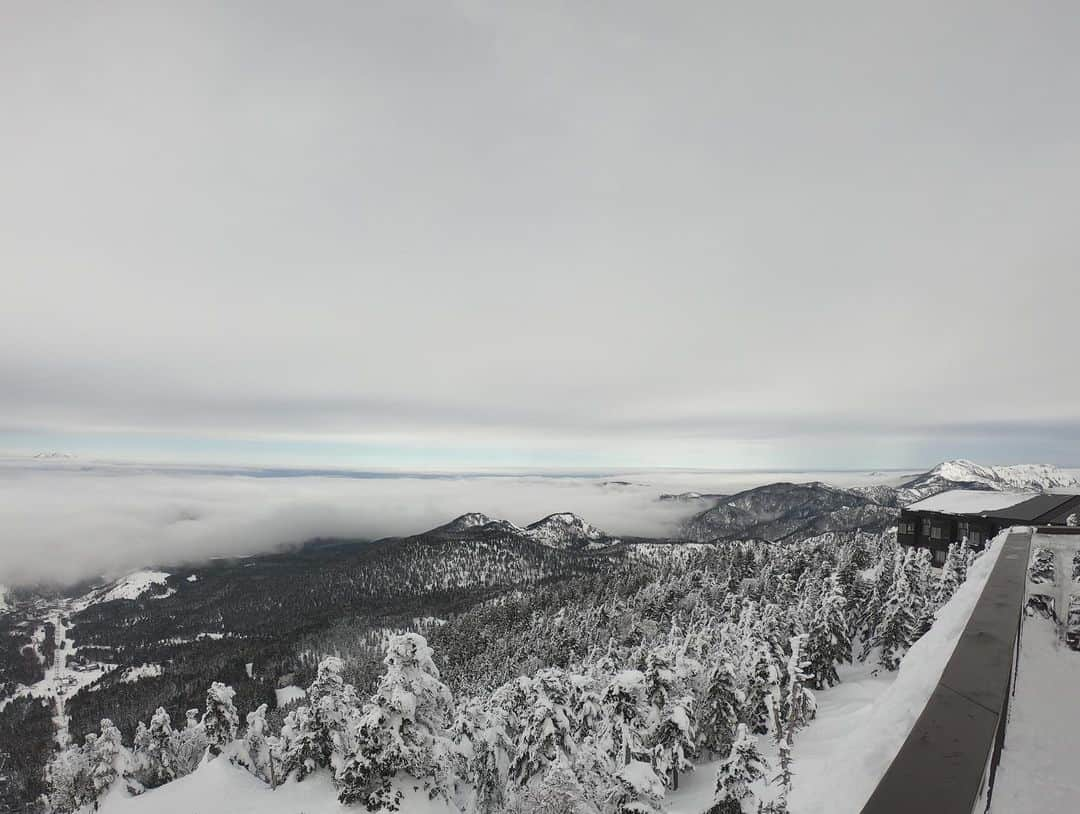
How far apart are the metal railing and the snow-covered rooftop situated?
59.6 meters

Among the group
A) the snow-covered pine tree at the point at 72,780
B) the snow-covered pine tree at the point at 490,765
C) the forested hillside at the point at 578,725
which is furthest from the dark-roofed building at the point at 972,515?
the snow-covered pine tree at the point at 72,780

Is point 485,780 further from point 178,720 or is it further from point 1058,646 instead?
point 178,720

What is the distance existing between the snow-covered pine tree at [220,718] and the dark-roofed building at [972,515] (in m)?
64.3

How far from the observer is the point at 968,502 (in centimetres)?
5394

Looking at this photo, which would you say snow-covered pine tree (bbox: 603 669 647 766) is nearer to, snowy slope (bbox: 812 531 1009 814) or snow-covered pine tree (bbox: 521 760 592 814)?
snow-covered pine tree (bbox: 521 760 592 814)

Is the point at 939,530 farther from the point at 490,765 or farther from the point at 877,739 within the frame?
the point at 877,739

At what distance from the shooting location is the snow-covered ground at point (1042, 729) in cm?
431

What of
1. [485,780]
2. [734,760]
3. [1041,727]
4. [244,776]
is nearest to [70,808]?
[244,776]

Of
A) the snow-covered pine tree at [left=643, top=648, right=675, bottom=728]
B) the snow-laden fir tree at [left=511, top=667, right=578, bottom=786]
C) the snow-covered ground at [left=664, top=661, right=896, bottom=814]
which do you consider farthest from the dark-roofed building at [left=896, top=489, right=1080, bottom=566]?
the snow-laden fir tree at [left=511, top=667, right=578, bottom=786]

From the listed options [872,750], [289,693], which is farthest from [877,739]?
[289,693]

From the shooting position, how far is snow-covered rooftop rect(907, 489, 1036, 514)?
164ft

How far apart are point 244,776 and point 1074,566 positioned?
41.4 m

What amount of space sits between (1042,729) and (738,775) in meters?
17.5

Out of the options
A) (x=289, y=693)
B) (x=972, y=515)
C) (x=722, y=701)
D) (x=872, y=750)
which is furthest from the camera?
(x=289, y=693)
